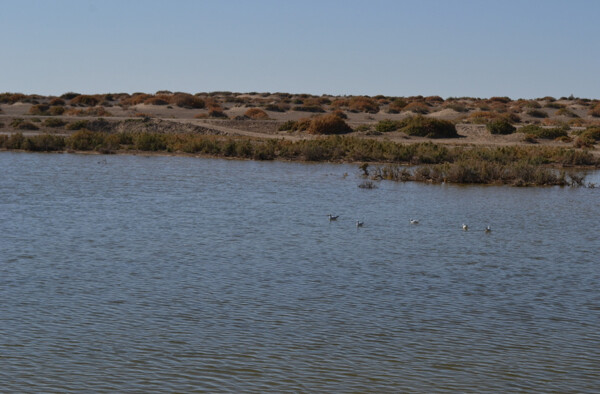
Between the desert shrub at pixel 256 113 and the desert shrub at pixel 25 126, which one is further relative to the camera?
the desert shrub at pixel 256 113

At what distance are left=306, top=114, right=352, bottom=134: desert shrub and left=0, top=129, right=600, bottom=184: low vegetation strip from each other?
4216 millimetres

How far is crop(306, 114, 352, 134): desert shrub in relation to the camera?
44.0 metres

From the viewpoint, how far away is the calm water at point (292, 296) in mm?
8383

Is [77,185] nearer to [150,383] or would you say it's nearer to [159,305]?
[159,305]

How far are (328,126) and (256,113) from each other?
1443 cm

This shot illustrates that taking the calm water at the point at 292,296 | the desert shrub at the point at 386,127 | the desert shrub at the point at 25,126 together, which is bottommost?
the calm water at the point at 292,296

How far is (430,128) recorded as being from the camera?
43062 millimetres

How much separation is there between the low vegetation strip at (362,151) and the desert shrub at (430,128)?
5273 millimetres

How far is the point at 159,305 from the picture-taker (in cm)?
1074

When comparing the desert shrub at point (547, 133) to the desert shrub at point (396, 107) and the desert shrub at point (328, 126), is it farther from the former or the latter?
the desert shrub at point (396, 107)

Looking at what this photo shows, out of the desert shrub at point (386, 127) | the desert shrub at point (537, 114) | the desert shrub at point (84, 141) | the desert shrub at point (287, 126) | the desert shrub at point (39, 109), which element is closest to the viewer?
the desert shrub at point (84, 141)

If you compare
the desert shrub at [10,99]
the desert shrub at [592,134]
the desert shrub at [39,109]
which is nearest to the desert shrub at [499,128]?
the desert shrub at [592,134]

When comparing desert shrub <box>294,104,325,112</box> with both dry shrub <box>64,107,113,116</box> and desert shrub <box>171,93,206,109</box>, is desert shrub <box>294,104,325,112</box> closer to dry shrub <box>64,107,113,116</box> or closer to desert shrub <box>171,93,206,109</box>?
desert shrub <box>171,93,206,109</box>

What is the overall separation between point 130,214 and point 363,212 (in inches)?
231
